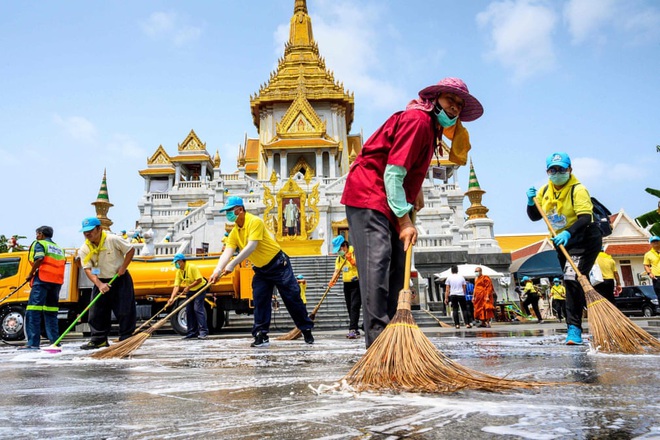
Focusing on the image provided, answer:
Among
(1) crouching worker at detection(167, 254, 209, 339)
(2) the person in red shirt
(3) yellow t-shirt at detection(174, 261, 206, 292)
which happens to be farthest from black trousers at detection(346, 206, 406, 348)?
(3) yellow t-shirt at detection(174, 261, 206, 292)

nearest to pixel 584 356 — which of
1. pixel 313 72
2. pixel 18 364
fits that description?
pixel 18 364

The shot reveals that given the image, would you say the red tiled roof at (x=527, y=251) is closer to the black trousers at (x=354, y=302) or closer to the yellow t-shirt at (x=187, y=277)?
the black trousers at (x=354, y=302)

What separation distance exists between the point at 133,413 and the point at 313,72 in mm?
40551

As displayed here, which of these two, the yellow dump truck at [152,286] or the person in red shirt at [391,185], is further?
the yellow dump truck at [152,286]

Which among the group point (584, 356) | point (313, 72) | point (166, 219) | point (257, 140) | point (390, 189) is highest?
point (313, 72)

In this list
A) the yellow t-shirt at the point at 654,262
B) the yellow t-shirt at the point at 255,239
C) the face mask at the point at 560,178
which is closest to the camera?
the face mask at the point at 560,178

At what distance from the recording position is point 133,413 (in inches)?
70.6

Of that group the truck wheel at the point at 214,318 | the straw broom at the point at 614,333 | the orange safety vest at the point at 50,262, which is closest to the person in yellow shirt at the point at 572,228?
the straw broom at the point at 614,333

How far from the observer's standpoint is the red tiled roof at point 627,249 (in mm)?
30375

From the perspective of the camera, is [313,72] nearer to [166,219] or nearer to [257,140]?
[257,140]

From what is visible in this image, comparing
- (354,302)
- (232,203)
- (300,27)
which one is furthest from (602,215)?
(300,27)

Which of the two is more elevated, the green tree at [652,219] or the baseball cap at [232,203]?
the green tree at [652,219]

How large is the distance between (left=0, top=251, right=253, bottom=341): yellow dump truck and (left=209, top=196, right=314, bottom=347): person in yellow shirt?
211 inches

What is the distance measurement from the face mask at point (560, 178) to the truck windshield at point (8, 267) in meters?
10.5
